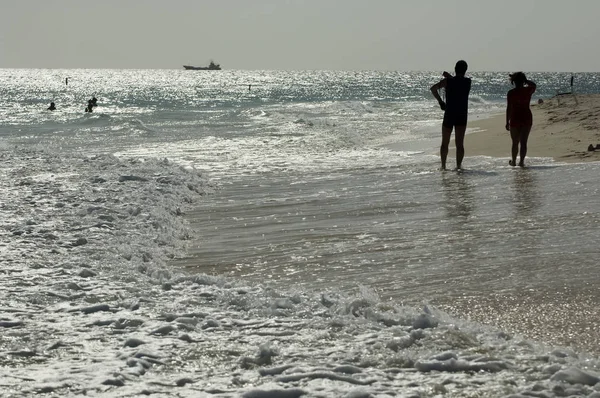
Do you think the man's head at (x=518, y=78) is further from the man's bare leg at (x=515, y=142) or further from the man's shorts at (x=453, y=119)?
the man's shorts at (x=453, y=119)

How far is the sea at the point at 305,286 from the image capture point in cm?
379

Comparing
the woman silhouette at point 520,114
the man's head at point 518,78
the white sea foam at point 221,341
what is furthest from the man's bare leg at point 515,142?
the white sea foam at point 221,341

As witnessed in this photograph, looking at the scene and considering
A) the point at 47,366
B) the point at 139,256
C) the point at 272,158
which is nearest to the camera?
the point at 47,366

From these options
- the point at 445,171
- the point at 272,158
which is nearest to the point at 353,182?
the point at 445,171

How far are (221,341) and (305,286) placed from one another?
130 centimetres

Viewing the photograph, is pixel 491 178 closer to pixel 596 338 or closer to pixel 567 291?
pixel 567 291

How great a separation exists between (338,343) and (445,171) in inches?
308

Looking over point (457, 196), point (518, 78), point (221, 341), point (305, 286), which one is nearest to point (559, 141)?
point (518, 78)

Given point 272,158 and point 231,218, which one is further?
point 272,158

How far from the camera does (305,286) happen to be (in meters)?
5.50

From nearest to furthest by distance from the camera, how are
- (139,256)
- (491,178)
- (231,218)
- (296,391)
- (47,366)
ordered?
(296,391)
(47,366)
(139,256)
(231,218)
(491,178)

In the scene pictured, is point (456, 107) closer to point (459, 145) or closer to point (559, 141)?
point (459, 145)

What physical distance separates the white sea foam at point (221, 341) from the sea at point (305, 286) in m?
0.01

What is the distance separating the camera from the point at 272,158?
16.6 meters
